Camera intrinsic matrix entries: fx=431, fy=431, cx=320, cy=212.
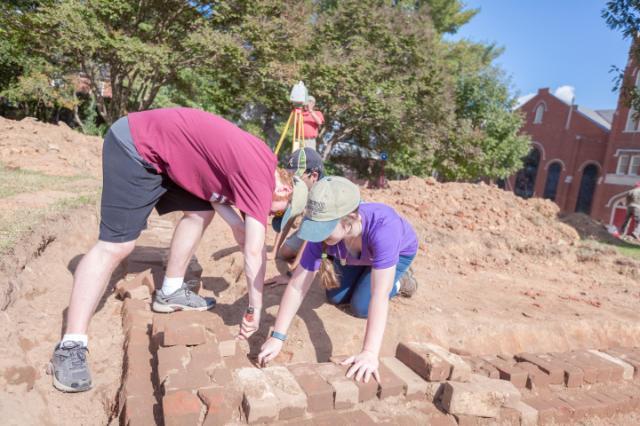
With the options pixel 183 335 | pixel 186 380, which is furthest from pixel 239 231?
pixel 186 380

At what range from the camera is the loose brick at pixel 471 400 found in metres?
2.03

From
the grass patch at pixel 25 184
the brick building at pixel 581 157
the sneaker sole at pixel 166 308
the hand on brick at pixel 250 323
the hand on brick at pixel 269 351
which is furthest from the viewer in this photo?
the brick building at pixel 581 157

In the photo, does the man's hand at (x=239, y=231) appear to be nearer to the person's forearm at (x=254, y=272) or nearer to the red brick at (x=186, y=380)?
the person's forearm at (x=254, y=272)

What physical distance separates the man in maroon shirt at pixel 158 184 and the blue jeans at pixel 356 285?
0.81 m

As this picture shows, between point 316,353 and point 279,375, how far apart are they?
0.78 m

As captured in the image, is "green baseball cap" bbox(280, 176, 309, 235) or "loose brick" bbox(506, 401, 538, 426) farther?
"green baseball cap" bbox(280, 176, 309, 235)

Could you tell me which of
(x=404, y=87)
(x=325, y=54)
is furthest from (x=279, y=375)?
(x=404, y=87)

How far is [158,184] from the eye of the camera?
7.45ft

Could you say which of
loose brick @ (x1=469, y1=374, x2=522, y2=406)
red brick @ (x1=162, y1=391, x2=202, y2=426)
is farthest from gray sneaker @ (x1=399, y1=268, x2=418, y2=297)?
red brick @ (x1=162, y1=391, x2=202, y2=426)

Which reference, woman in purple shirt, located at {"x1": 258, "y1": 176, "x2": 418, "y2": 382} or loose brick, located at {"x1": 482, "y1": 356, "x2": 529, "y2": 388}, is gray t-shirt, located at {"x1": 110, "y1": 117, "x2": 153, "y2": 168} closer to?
woman in purple shirt, located at {"x1": 258, "y1": 176, "x2": 418, "y2": 382}

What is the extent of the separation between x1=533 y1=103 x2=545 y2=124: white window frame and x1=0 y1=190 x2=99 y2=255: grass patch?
29157mm

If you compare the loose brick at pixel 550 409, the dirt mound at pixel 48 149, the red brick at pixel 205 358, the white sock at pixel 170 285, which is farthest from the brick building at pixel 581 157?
the red brick at pixel 205 358

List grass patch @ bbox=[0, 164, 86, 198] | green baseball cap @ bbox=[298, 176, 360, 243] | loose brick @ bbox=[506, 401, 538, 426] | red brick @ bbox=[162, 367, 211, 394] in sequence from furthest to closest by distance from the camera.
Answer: grass patch @ bbox=[0, 164, 86, 198] < loose brick @ bbox=[506, 401, 538, 426] < green baseball cap @ bbox=[298, 176, 360, 243] < red brick @ bbox=[162, 367, 211, 394]

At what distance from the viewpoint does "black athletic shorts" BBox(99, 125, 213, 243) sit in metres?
2.10
